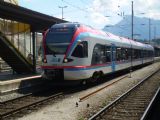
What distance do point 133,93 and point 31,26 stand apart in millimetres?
9721

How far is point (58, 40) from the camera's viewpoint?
1809cm

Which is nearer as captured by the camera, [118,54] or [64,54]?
[64,54]

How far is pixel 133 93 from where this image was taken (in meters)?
17.7

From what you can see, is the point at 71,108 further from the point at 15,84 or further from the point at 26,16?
the point at 26,16

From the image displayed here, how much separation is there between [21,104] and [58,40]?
468cm

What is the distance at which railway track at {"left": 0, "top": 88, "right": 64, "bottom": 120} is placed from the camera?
1218cm

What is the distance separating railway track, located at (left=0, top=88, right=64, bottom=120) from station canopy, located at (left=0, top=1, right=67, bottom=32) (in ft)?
14.6

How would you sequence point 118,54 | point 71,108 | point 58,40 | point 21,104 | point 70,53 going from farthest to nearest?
point 118,54 → point 58,40 → point 70,53 → point 21,104 → point 71,108

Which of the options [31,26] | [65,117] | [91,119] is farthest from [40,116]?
[31,26]

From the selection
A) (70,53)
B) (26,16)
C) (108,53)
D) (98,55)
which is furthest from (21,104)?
(108,53)

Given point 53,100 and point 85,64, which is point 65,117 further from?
point 85,64

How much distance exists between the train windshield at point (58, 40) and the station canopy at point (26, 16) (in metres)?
2.18

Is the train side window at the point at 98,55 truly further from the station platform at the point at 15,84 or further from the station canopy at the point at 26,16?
the station canopy at the point at 26,16

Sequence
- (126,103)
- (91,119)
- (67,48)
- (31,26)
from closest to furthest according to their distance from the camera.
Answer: (91,119), (126,103), (67,48), (31,26)
